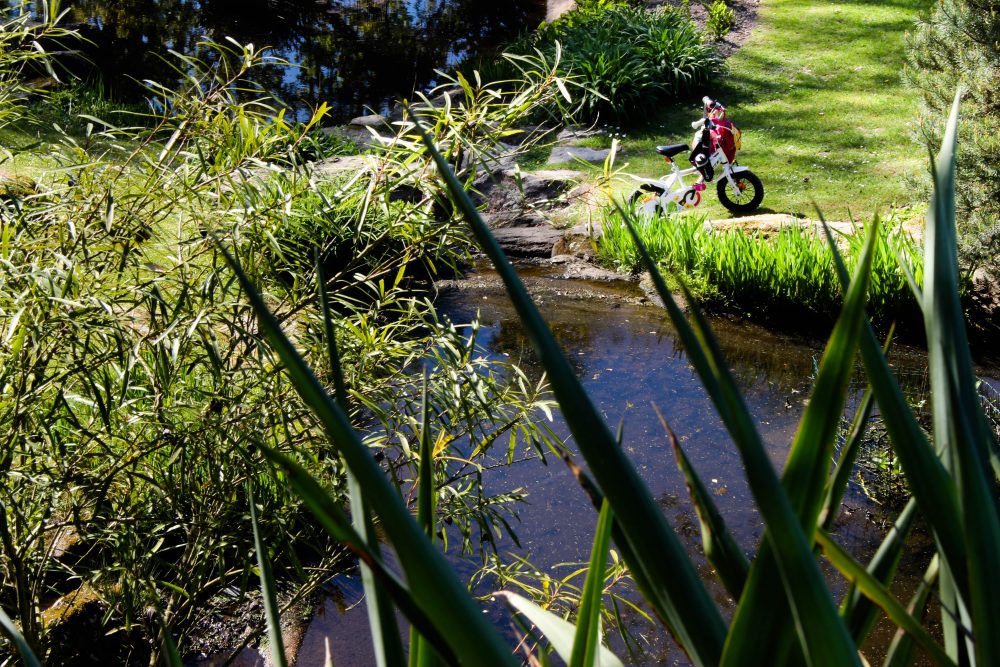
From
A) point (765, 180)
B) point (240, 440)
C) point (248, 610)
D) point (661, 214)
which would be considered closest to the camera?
point (240, 440)

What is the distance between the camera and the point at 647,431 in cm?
522

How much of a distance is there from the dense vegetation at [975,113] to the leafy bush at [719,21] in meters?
7.72

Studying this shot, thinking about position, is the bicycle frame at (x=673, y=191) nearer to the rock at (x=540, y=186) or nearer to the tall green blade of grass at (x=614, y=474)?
the rock at (x=540, y=186)

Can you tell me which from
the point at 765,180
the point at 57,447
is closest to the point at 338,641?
the point at 57,447

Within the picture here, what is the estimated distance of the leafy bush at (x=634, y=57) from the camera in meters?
11.1

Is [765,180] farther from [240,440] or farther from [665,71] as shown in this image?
[240,440]

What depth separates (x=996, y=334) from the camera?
5.94 m

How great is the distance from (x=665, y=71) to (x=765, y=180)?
3077mm

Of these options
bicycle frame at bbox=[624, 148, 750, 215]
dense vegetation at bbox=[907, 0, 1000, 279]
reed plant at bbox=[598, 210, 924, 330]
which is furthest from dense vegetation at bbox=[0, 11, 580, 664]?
bicycle frame at bbox=[624, 148, 750, 215]

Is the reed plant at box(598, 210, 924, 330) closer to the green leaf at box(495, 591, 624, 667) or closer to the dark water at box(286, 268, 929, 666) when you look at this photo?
the dark water at box(286, 268, 929, 666)

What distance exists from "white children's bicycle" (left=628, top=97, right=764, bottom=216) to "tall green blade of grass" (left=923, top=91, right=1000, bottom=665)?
702 cm

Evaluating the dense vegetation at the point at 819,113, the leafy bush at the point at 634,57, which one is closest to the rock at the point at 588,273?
the dense vegetation at the point at 819,113

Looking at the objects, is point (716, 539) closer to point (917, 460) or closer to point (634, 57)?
point (917, 460)

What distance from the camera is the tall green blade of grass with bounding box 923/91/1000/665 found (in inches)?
28.2
